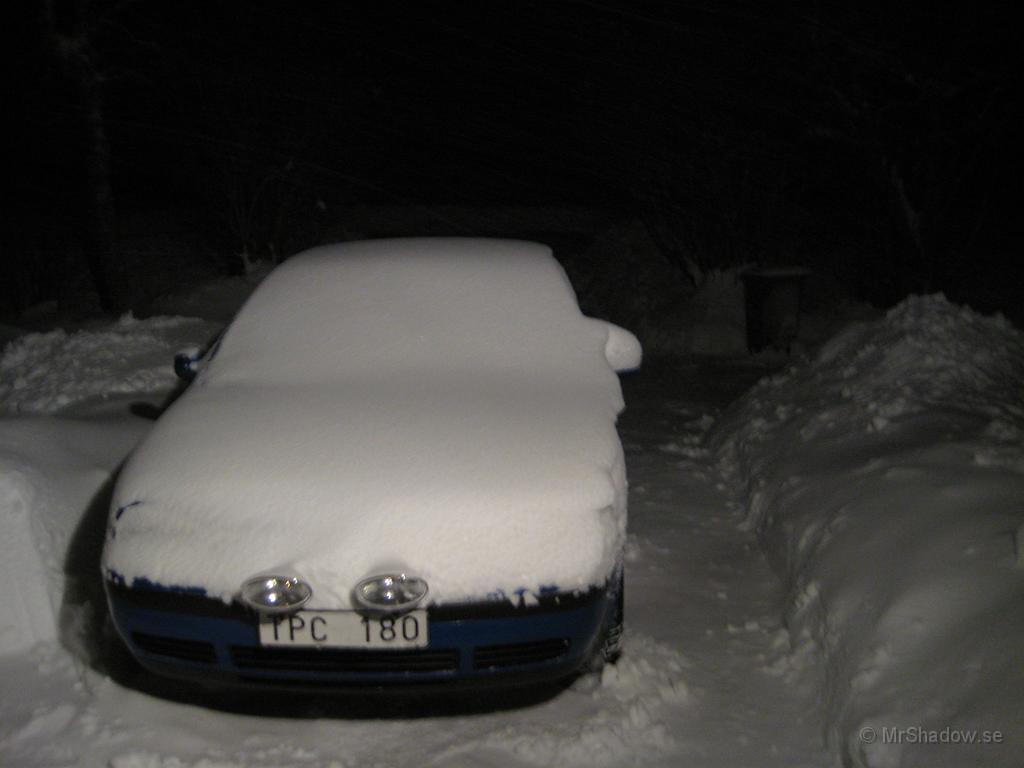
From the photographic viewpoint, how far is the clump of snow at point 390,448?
265cm

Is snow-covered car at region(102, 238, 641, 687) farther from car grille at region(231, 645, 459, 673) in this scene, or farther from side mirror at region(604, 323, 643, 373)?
side mirror at region(604, 323, 643, 373)

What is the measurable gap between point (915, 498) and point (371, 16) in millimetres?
17132

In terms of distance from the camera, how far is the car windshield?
375 cm

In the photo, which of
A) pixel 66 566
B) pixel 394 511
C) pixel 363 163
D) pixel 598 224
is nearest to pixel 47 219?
pixel 363 163

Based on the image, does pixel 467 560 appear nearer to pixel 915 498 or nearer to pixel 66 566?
pixel 66 566

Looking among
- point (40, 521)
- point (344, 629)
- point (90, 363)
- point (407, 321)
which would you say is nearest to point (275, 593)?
point (344, 629)

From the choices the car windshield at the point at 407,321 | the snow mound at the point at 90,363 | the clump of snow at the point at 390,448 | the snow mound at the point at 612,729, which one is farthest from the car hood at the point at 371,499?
the snow mound at the point at 90,363

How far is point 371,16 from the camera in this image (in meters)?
18.2

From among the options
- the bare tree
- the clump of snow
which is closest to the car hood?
the clump of snow

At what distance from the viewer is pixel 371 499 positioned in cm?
277

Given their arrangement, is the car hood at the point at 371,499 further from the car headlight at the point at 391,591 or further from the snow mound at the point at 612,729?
the snow mound at the point at 612,729

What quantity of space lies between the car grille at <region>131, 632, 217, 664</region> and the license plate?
20 centimetres

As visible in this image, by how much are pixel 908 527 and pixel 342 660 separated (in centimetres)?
222
